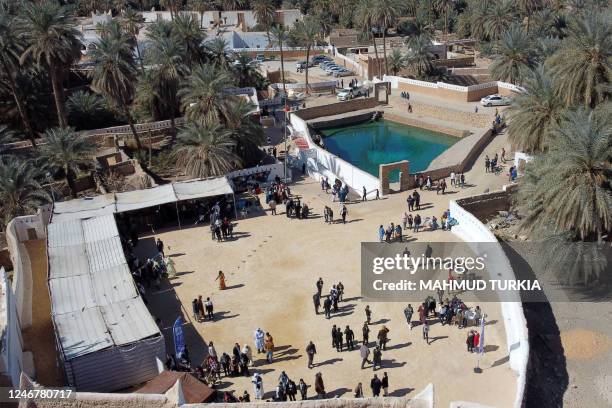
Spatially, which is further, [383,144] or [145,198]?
[383,144]

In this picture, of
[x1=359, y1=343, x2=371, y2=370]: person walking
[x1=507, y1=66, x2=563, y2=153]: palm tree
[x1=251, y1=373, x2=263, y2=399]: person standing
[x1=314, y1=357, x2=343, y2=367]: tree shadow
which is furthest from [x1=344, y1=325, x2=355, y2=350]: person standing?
[x1=507, y1=66, x2=563, y2=153]: palm tree

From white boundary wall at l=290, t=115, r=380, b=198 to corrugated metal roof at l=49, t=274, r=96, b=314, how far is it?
15.9 m

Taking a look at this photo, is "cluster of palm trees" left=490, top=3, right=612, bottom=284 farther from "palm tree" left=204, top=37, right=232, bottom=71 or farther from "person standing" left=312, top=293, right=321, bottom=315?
"palm tree" left=204, top=37, right=232, bottom=71

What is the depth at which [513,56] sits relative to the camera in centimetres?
4897

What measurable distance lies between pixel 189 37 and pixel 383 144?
654 inches

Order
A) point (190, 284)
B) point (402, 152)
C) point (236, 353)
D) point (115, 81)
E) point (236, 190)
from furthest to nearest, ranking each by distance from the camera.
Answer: point (402, 152) → point (115, 81) → point (236, 190) → point (190, 284) → point (236, 353)

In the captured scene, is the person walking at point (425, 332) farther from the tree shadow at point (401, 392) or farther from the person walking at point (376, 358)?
the tree shadow at point (401, 392)

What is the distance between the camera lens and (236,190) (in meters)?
33.3

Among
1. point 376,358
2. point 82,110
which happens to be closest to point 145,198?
point 376,358

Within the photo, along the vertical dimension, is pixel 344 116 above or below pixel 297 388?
above

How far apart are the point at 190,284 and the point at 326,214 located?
24.9 feet

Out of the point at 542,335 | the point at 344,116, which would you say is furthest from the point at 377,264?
the point at 344,116

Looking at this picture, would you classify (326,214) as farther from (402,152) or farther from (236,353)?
(402,152)

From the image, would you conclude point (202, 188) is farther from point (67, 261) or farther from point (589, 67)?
point (589, 67)
